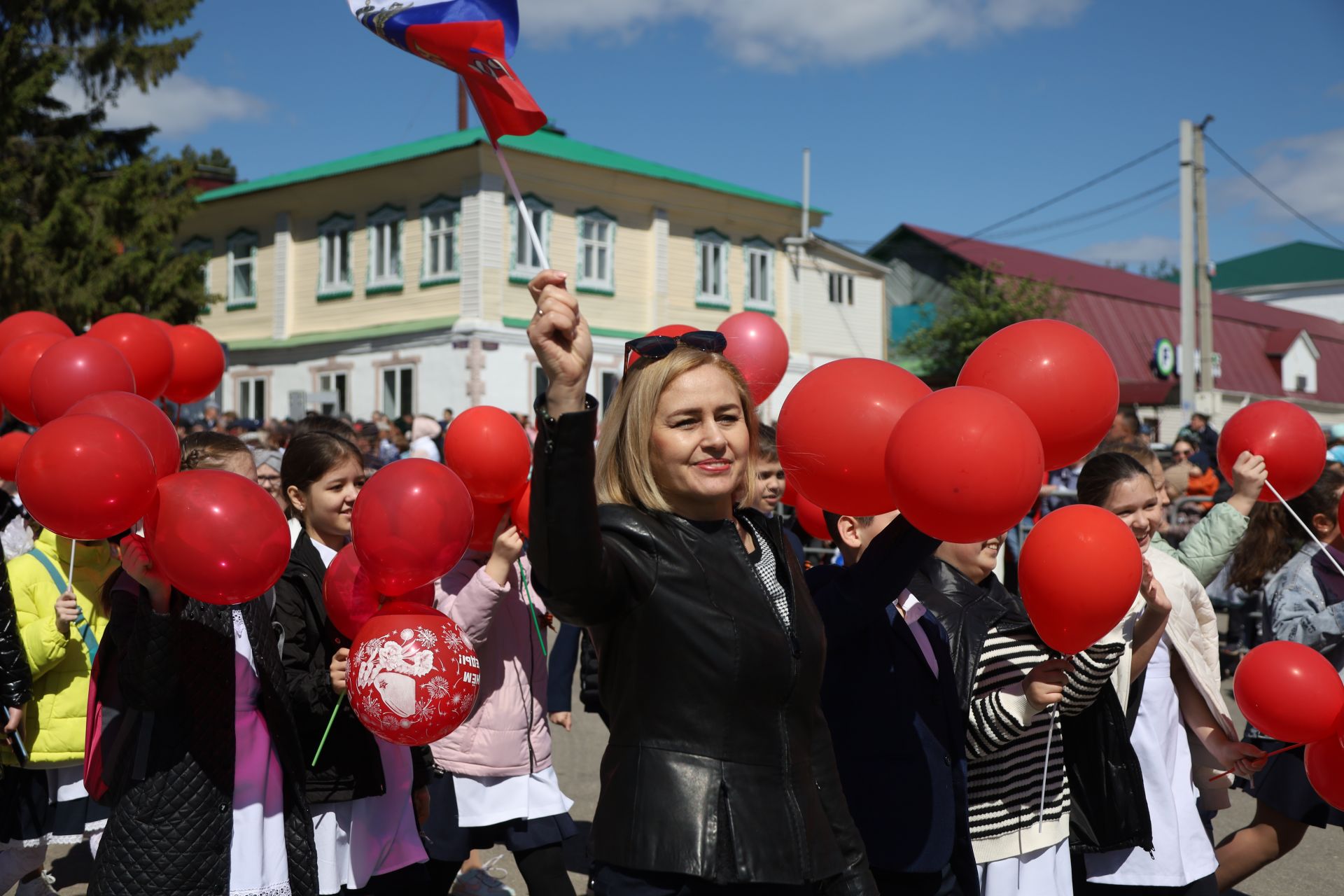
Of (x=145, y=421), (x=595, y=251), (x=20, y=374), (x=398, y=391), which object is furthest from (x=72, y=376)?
(x=595, y=251)

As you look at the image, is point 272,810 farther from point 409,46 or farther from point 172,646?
point 409,46

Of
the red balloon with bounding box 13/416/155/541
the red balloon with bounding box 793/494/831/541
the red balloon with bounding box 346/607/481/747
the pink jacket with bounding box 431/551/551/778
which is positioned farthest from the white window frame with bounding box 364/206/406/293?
the red balloon with bounding box 346/607/481/747

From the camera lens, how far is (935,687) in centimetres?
330

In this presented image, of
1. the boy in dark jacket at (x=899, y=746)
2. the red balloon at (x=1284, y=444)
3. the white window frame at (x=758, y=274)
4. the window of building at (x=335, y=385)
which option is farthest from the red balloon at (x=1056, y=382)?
the white window frame at (x=758, y=274)

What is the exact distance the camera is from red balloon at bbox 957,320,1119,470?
9.83 feet

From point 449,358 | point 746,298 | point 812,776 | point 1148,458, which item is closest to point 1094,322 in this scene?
point 746,298

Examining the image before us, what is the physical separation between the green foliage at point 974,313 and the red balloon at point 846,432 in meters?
31.0

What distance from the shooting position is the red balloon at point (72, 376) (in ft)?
14.9

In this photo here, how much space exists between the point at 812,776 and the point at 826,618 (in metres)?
0.54

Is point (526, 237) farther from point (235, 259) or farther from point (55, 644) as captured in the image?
point (55, 644)

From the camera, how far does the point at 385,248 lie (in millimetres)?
27938

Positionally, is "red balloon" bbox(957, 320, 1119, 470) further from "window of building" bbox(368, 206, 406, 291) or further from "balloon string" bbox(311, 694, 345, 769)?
"window of building" bbox(368, 206, 406, 291)

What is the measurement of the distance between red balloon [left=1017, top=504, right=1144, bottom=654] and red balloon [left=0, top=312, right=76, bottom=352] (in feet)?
14.7

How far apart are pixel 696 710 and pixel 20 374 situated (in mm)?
A: 3818
